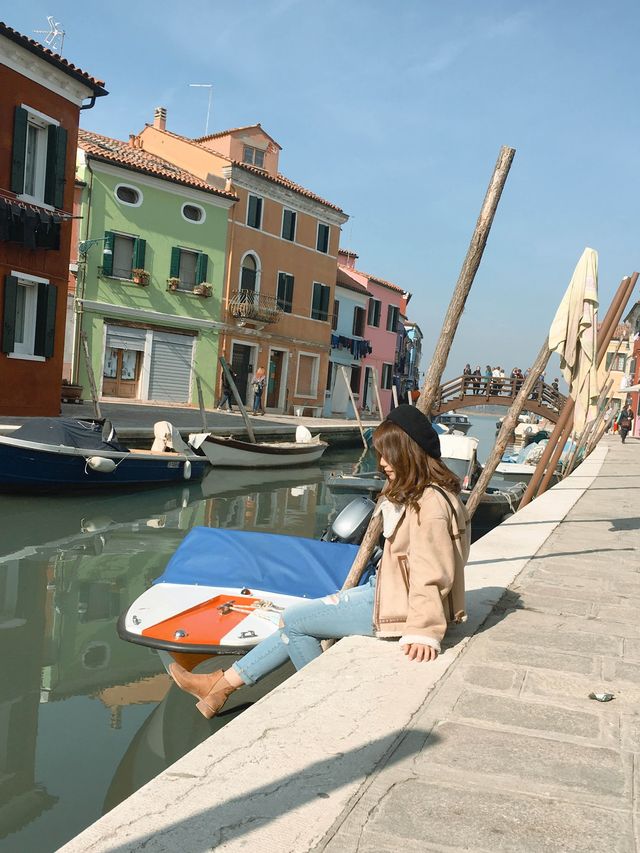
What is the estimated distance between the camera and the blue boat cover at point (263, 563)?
489 cm

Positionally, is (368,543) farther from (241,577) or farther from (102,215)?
Result: (102,215)

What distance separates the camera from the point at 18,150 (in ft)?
48.7

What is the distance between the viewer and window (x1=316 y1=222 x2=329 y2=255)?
3194 centimetres

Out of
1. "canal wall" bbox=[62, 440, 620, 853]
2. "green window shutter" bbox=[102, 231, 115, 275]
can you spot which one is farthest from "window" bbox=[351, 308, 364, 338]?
"canal wall" bbox=[62, 440, 620, 853]

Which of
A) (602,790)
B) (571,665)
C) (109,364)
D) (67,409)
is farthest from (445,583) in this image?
(109,364)

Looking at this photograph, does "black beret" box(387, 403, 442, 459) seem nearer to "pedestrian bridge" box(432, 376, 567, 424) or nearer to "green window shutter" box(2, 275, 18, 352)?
"green window shutter" box(2, 275, 18, 352)

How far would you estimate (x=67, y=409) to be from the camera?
61.3 ft

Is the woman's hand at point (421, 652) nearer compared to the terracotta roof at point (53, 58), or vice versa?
the woman's hand at point (421, 652)

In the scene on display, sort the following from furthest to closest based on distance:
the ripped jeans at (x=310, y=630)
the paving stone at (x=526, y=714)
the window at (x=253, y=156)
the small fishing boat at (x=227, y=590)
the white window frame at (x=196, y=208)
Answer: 1. the window at (x=253, y=156)
2. the white window frame at (x=196, y=208)
3. the small fishing boat at (x=227, y=590)
4. the ripped jeans at (x=310, y=630)
5. the paving stone at (x=526, y=714)

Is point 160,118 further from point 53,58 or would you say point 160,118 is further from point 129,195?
point 53,58

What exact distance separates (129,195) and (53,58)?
9.09 meters

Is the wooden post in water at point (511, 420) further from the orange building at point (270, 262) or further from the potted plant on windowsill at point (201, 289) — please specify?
the orange building at point (270, 262)

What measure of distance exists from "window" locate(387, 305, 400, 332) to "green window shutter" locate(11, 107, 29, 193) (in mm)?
26195

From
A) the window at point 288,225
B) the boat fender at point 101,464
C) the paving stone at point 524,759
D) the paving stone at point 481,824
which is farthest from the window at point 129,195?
the paving stone at point 481,824
